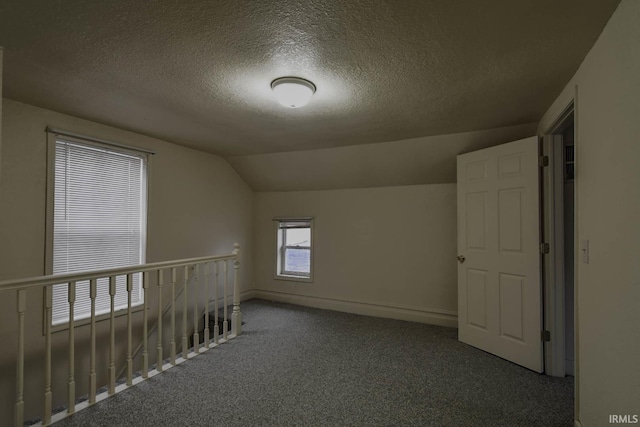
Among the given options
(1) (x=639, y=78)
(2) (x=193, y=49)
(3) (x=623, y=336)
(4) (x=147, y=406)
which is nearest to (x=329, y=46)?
(2) (x=193, y=49)

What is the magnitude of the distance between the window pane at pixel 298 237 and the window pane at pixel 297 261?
0.36 ft

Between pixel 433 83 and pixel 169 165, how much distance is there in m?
3.08

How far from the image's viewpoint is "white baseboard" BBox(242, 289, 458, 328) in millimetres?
3775

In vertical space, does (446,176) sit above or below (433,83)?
below

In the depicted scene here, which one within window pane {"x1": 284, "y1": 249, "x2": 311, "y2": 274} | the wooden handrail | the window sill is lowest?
the window sill

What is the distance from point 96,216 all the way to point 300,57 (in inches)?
103

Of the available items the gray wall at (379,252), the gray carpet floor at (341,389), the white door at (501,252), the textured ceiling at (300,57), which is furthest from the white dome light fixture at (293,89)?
the gray wall at (379,252)

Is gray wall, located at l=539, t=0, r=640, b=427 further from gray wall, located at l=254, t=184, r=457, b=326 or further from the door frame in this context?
gray wall, located at l=254, t=184, r=457, b=326

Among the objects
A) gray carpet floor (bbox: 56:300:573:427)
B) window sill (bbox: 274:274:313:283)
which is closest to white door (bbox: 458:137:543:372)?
gray carpet floor (bbox: 56:300:573:427)

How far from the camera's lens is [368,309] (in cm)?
421

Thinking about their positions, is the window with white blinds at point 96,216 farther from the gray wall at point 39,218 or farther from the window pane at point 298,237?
the window pane at point 298,237

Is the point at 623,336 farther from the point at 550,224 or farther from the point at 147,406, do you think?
the point at 147,406

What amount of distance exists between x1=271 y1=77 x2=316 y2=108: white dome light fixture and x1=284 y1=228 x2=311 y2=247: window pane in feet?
9.31

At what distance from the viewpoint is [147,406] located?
6.79 ft
